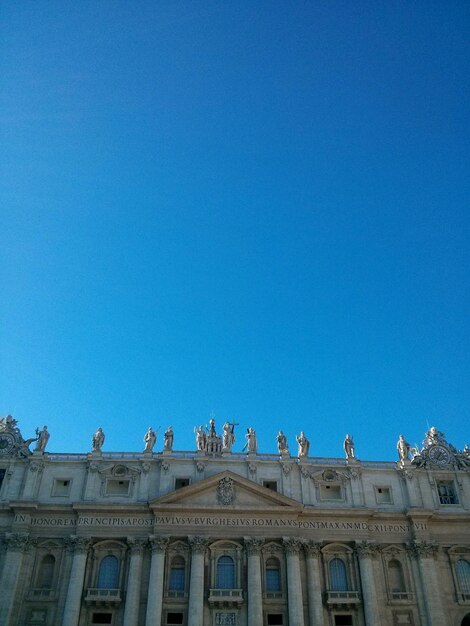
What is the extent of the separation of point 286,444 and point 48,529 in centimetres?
2040

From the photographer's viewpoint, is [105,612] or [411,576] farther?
[411,576]

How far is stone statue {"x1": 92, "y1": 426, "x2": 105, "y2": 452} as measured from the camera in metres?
49.5

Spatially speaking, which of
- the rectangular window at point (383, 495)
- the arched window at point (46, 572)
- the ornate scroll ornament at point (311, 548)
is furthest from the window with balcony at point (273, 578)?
the arched window at point (46, 572)

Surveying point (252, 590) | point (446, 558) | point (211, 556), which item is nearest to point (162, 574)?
point (211, 556)

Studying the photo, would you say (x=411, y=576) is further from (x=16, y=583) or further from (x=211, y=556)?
(x=16, y=583)

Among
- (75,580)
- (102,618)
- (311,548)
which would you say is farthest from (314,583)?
(75,580)

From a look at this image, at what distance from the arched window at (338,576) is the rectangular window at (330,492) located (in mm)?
4845

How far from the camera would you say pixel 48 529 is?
4569cm

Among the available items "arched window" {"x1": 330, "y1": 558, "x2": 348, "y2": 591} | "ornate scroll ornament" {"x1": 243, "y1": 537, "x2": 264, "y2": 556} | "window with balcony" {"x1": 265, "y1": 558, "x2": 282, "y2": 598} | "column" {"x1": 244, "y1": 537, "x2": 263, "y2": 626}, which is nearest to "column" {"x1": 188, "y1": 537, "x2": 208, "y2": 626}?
"ornate scroll ornament" {"x1": 243, "y1": 537, "x2": 264, "y2": 556}

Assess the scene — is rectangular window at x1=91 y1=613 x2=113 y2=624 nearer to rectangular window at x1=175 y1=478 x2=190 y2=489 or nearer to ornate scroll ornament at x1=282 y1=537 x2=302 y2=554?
rectangular window at x1=175 y1=478 x2=190 y2=489

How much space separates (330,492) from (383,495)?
4.50m

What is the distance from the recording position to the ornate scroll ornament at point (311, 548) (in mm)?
45312

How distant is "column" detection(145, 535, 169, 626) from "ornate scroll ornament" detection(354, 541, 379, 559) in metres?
14.9

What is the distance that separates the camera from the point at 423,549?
46062mm
